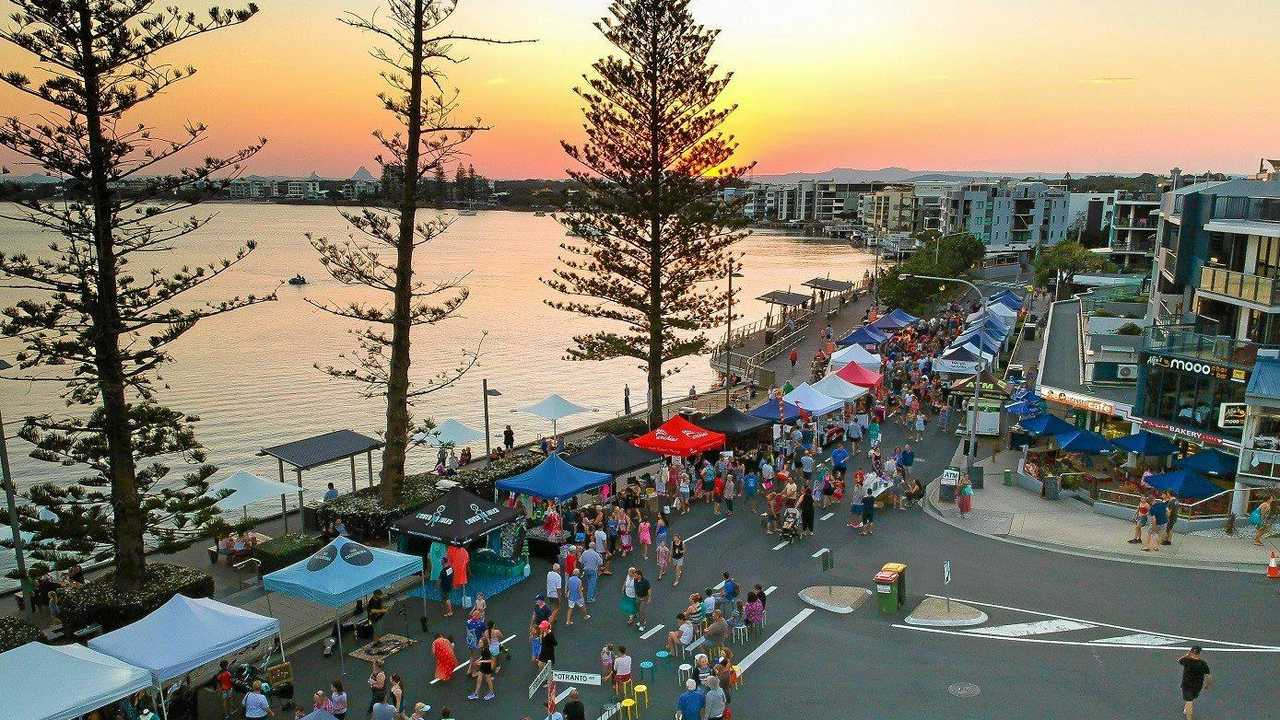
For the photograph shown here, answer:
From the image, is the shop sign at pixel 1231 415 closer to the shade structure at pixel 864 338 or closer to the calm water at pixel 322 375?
the shade structure at pixel 864 338

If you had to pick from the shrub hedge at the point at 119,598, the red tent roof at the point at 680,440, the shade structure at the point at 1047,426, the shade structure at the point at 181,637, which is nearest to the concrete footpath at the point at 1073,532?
the shade structure at the point at 1047,426

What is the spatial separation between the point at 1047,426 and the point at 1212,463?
Answer: 4180 mm

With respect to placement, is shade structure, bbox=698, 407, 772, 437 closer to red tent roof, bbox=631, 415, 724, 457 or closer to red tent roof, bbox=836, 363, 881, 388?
red tent roof, bbox=631, 415, 724, 457

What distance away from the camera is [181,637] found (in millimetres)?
11672

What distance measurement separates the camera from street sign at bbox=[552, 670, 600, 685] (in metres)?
12.4

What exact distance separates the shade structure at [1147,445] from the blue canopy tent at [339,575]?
18138mm

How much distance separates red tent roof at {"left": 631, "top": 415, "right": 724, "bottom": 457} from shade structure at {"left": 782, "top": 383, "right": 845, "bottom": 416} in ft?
12.6

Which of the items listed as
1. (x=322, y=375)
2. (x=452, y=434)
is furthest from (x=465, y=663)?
(x=322, y=375)

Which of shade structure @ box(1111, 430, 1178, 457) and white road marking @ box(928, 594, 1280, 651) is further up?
shade structure @ box(1111, 430, 1178, 457)

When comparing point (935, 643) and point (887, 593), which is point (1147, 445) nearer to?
point (887, 593)

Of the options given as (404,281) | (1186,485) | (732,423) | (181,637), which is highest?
(404,281)

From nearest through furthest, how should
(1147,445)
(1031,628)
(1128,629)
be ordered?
(1128,629), (1031,628), (1147,445)

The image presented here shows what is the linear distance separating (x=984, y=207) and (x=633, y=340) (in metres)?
104

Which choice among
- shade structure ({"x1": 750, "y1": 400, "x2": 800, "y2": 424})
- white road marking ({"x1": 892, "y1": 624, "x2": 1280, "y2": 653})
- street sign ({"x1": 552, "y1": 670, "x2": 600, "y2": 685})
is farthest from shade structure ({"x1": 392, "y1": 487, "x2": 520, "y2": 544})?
shade structure ({"x1": 750, "y1": 400, "x2": 800, "y2": 424})
